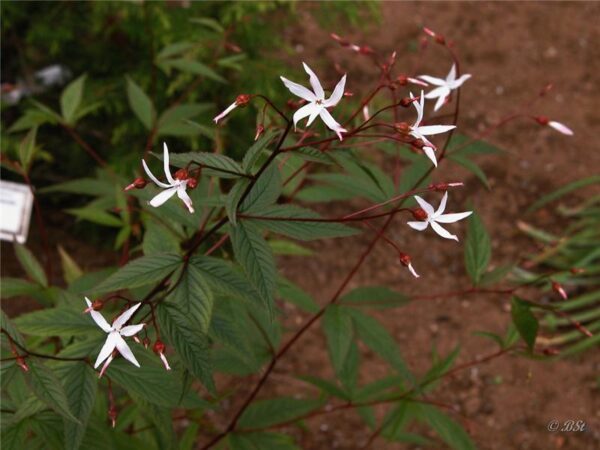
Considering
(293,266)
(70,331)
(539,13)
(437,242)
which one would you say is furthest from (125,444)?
(539,13)

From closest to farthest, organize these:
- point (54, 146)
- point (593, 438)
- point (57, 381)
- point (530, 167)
→ 1. point (57, 381)
2. point (593, 438)
3. point (54, 146)
4. point (530, 167)

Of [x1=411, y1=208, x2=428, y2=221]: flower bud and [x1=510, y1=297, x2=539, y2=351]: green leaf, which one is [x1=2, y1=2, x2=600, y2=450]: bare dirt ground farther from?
[x1=411, y1=208, x2=428, y2=221]: flower bud

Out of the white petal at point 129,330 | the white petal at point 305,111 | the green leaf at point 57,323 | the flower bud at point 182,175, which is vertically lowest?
the green leaf at point 57,323

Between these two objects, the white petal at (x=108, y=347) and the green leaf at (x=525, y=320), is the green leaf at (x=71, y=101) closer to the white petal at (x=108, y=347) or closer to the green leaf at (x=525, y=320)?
the white petal at (x=108, y=347)

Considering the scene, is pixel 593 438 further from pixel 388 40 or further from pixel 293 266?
pixel 388 40

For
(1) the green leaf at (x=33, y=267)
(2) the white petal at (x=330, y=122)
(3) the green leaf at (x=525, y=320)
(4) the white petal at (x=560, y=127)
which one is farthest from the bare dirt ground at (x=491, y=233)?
(2) the white petal at (x=330, y=122)

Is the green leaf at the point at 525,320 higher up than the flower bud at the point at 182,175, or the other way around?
the flower bud at the point at 182,175
